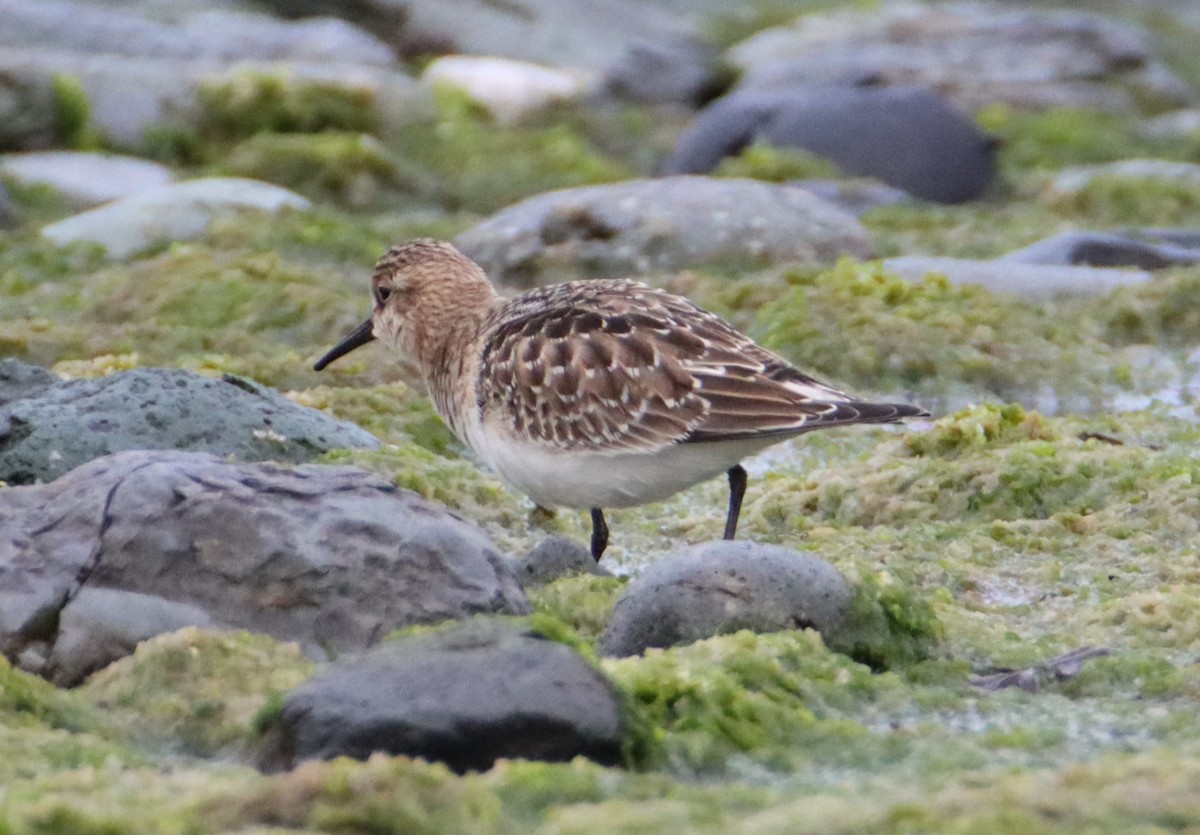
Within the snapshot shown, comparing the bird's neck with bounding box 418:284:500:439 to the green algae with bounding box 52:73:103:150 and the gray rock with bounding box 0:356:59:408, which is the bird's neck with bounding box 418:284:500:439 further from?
the green algae with bounding box 52:73:103:150

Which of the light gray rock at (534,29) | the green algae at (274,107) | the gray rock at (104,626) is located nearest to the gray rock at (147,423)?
the gray rock at (104,626)

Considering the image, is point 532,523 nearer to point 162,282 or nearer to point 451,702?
point 451,702

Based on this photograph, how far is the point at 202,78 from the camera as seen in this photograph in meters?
14.3

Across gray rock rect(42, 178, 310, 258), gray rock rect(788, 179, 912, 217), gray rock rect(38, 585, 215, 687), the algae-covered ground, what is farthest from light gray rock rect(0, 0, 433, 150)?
gray rock rect(38, 585, 215, 687)

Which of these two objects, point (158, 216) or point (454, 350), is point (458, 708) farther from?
point (158, 216)

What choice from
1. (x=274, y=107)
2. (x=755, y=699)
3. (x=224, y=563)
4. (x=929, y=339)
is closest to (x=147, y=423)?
(x=224, y=563)

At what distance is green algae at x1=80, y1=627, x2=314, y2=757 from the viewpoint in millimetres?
4152

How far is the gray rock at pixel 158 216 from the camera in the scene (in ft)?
34.3

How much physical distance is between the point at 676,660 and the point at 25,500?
1.87 metres

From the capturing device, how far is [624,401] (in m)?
5.57

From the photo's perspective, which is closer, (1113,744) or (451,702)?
(451,702)

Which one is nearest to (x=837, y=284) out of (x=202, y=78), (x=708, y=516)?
(x=708, y=516)

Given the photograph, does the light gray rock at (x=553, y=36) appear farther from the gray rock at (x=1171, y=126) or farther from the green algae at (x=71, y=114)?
the green algae at (x=71, y=114)

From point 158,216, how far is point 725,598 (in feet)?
22.9
